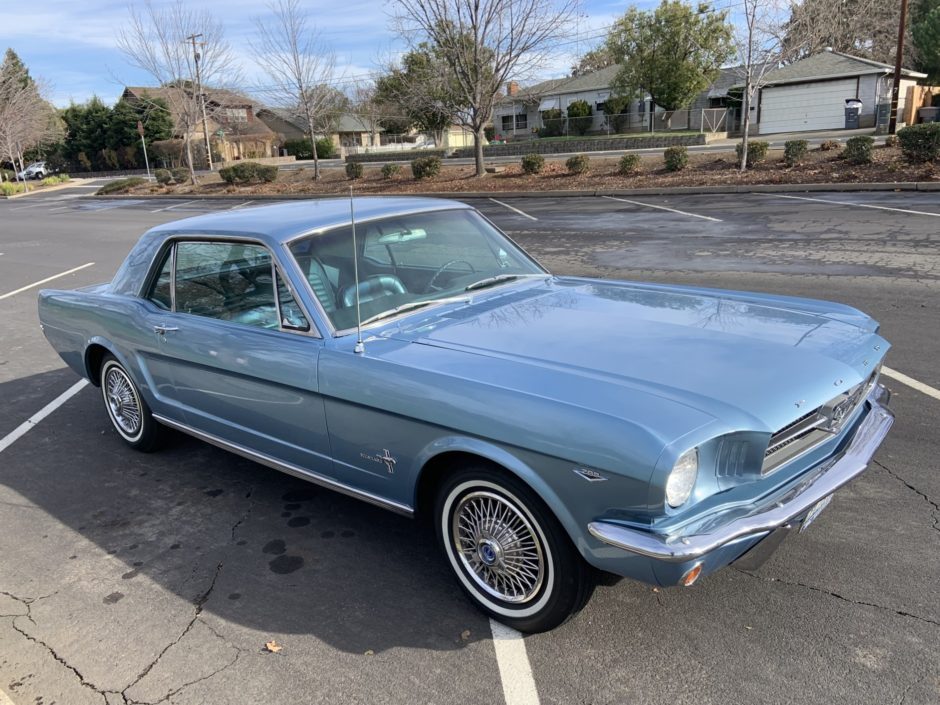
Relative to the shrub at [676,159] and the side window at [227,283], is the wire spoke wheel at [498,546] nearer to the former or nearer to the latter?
the side window at [227,283]

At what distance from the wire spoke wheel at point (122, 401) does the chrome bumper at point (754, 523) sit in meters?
3.54

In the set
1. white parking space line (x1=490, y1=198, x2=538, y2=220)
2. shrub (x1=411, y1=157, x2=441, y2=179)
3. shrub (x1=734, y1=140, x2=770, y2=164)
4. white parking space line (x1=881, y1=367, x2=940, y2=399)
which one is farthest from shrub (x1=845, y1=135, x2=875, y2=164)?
white parking space line (x1=881, y1=367, x2=940, y2=399)

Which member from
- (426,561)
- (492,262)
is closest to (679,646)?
(426,561)

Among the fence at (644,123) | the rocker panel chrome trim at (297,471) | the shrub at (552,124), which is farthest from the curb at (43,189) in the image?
the rocker panel chrome trim at (297,471)

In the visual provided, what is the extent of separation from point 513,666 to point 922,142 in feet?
63.8

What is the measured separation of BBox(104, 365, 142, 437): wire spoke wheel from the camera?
4.81m

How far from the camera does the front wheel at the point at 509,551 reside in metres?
2.66

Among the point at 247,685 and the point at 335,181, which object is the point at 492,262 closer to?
the point at 247,685

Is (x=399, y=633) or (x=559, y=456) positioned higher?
(x=559, y=456)

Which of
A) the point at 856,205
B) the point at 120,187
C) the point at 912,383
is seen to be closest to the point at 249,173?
the point at 120,187

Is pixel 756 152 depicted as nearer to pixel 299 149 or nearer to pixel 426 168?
pixel 426 168

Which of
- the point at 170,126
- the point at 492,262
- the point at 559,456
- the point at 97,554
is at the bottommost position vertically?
the point at 97,554

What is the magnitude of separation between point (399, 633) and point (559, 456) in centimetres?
106

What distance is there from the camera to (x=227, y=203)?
27.5 metres
